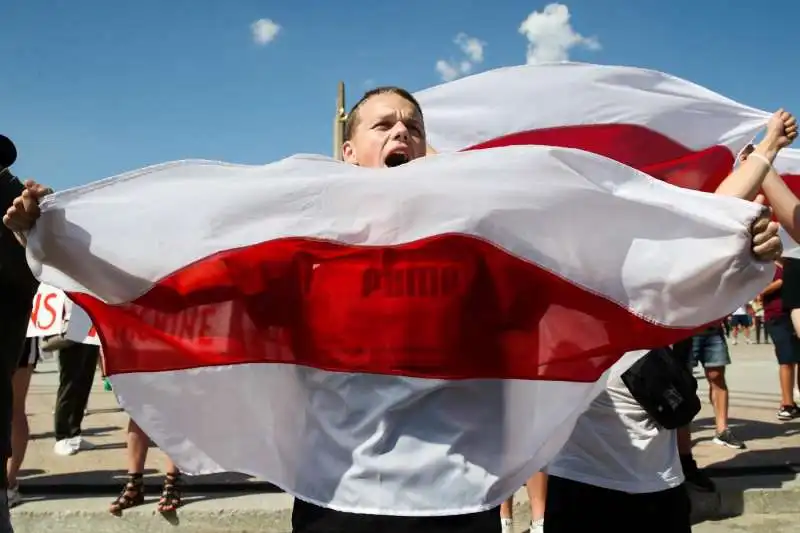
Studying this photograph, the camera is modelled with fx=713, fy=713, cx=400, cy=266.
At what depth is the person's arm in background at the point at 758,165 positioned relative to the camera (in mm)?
1926

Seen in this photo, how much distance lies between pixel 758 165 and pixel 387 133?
1.05 meters

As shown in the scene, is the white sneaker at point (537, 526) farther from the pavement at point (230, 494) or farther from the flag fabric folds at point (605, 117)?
the flag fabric folds at point (605, 117)

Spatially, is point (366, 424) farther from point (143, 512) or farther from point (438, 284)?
point (143, 512)

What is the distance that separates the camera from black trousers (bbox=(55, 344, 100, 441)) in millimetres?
6266

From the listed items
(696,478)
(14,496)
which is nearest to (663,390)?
(696,478)

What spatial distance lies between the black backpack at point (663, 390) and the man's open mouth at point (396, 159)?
1.05 metres

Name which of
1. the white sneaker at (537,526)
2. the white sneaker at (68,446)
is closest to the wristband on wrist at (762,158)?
the white sneaker at (537,526)

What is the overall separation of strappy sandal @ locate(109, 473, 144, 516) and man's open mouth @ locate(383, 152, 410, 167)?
348cm

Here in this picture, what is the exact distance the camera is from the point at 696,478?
4797mm

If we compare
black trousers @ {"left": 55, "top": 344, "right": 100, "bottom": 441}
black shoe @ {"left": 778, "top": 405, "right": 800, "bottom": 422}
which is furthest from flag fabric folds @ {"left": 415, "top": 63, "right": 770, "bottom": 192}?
black shoe @ {"left": 778, "top": 405, "right": 800, "bottom": 422}

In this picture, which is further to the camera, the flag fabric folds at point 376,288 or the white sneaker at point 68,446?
the white sneaker at point 68,446

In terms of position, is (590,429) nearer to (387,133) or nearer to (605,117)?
(387,133)

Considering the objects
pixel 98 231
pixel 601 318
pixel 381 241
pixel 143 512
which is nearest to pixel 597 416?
pixel 601 318

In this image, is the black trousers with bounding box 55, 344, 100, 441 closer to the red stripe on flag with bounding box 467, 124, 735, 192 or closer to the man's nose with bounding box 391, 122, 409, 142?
the red stripe on flag with bounding box 467, 124, 735, 192
